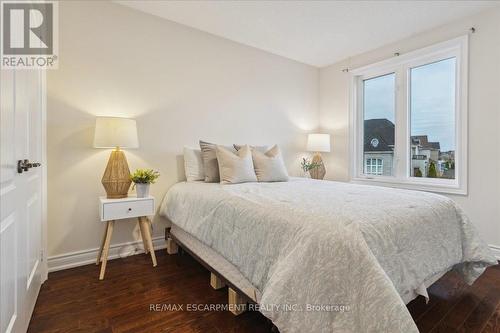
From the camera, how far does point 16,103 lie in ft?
4.08

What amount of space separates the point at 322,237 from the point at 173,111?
2.30 metres

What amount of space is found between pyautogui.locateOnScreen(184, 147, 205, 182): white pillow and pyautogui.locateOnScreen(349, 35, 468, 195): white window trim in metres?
2.39

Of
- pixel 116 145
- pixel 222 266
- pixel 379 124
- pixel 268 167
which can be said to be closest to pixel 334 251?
pixel 222 266

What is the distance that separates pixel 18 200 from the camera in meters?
1.29

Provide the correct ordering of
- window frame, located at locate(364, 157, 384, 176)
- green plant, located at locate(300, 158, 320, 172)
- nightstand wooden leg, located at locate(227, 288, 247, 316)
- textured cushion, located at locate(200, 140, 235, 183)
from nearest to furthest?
nightstand wooden leg, located at locate(227, 288, 247, 316), textured cushion, located at locate(200, 140, 235, 183), window frame, located at locate(364, 157, 384, 176), green plant, located at locate(300, 158, 320, 172)

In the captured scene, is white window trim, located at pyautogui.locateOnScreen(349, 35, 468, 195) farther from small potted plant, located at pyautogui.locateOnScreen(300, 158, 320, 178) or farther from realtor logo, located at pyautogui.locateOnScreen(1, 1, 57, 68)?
realtor logo, located at pyautogui.locateOnScreen(1, 1, 57, 68)

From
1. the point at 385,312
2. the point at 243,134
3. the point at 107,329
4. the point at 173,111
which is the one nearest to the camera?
the point at 385,312

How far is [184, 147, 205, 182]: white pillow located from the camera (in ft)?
9.11

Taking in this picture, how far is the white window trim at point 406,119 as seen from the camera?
279cm

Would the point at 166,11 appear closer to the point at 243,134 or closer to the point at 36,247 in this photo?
the point at 243,134

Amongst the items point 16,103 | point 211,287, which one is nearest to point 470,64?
point 211,287

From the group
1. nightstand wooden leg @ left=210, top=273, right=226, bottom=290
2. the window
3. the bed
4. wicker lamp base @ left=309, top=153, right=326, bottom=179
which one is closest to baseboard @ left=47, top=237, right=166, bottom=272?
the bed

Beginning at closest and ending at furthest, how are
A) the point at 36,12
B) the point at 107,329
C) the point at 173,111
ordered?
the point at 107,329 → the point at 36,12 → the point at 173,111

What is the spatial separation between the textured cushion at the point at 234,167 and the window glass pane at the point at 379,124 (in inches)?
83.7
